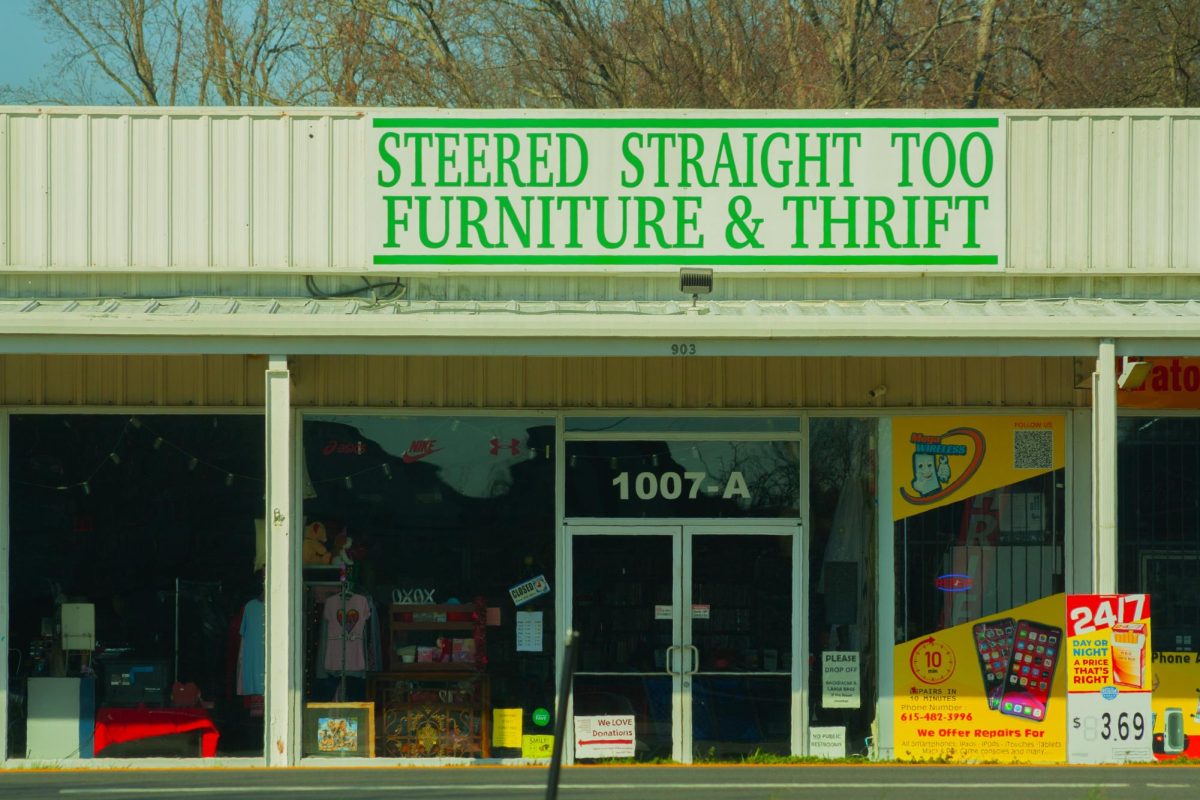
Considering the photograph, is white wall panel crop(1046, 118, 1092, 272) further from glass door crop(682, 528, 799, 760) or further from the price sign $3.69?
the price sign $3.69

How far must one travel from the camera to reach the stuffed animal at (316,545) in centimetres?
1281

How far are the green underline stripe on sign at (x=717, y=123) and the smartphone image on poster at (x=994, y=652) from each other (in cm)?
409

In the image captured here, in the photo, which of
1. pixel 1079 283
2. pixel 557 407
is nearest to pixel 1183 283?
pixel 1079 283

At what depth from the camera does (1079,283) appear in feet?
41.3

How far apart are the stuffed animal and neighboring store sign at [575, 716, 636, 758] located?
8.09ft

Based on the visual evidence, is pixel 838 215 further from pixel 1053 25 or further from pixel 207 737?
pixel 1053 25

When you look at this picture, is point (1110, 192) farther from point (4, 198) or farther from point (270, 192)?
point (4, 198)

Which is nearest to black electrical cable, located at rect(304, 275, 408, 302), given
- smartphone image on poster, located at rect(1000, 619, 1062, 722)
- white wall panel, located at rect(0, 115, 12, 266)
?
white wall panel, located at rect(0, 115, 12, 266)

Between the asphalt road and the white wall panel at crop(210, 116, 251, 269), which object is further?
the white wall panel at crop(210, 116, 251, 269)

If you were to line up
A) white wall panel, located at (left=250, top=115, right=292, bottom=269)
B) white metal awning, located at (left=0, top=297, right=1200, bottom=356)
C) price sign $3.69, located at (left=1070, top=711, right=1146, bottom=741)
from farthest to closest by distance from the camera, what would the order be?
1. white wall panel, located at (left=250, top=115, right=292, bottom=269)
2. white metal awning, located at (left=0, top=297, right=1200, bottom=356)
3. price sign $3.69, located at (left=1070, top=711, right=1146, bottom=741)

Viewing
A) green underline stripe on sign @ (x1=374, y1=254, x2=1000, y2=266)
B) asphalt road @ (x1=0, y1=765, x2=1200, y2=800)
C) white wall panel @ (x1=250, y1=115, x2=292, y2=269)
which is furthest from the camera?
white wall panel @ (x1=250, y1=115, x2=292, y2=269)

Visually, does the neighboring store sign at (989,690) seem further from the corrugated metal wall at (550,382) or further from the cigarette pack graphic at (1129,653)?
the corrugated metal wall at (550,382)

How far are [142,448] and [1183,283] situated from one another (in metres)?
8.56

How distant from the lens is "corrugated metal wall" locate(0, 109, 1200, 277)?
12.6m
